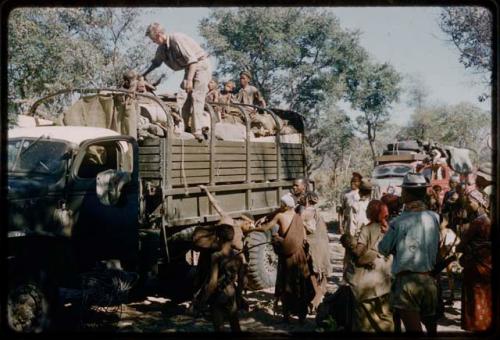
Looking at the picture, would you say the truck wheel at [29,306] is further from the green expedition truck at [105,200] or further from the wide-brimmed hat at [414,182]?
the wide-brimmed hat at [414,182]

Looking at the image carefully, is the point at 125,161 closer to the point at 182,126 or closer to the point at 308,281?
the point at 182,126

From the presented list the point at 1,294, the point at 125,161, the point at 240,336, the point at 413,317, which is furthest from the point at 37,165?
the point at 413,317

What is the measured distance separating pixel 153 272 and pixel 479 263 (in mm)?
3737

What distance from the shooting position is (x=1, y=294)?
432 centimetres

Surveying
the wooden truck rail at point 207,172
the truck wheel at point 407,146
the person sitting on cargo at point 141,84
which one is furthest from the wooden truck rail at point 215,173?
the truck wheel at point 407,146

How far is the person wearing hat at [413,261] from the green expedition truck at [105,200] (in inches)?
115

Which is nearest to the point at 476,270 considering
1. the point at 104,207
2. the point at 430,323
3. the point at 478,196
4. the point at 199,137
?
the point at 478,196

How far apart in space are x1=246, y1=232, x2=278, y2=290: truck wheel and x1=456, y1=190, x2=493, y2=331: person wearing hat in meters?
3.06

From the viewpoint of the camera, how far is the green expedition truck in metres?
4.86

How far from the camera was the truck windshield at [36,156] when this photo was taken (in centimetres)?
532

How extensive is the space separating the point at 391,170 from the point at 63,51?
31.4 ft

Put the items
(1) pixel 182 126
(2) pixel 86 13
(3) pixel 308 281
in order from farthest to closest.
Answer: (2) pixel 86 13 → (1) pixel 182 126 → (3) pixel 308 281

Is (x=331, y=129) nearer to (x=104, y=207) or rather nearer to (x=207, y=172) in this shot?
(x=207, y=172)

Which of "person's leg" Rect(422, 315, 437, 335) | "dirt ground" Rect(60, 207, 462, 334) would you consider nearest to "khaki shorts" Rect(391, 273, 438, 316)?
"person's leg" Rect(422, 315, 437, 335)
